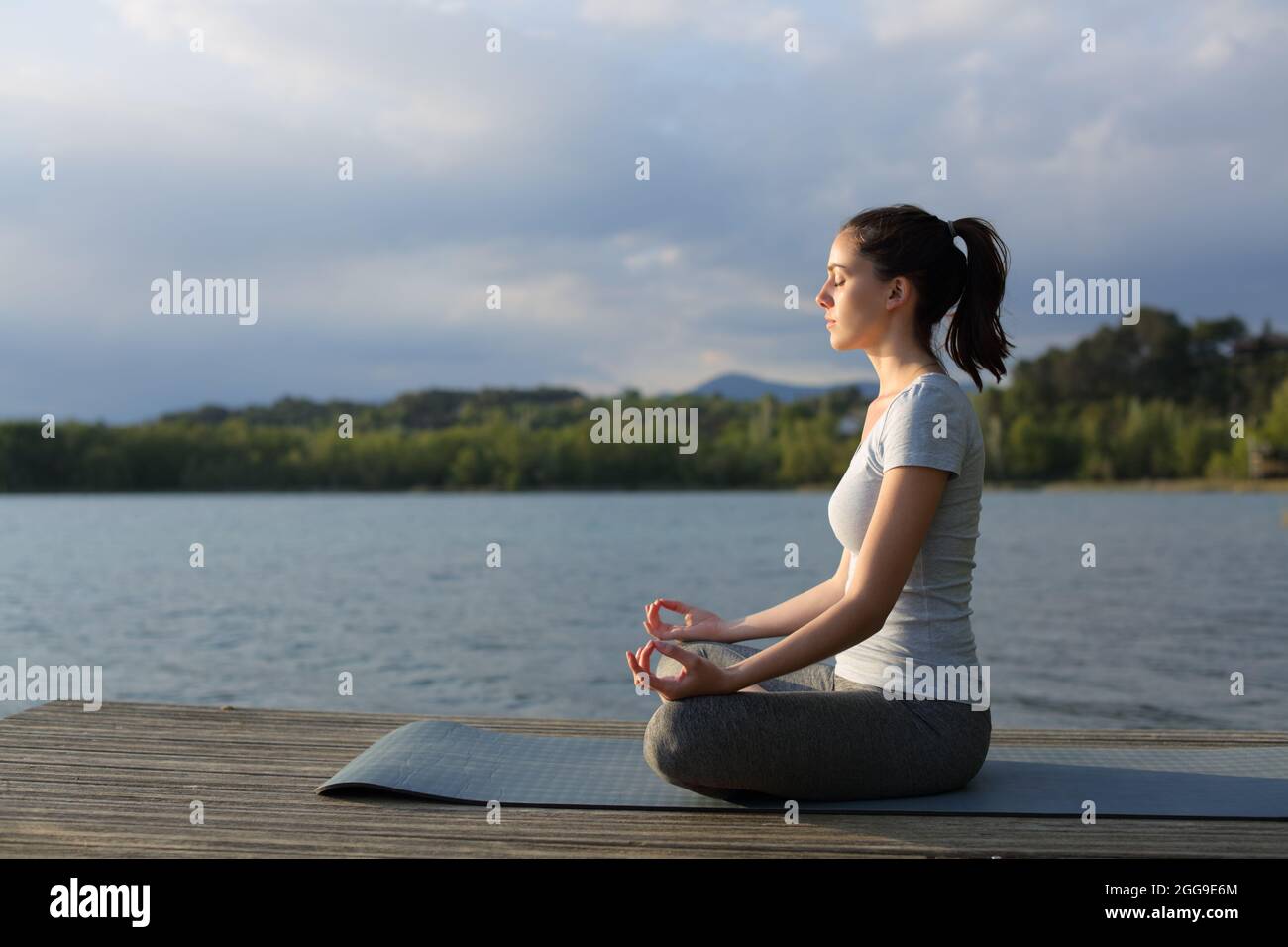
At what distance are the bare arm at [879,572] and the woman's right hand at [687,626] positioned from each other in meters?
0.48

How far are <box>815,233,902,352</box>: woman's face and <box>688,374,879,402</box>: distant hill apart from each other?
30.7m

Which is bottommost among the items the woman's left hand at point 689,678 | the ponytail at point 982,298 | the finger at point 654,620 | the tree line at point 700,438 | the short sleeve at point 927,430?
the woman's left hand at point 689,678

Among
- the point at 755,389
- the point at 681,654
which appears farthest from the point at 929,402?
the point at 755,389

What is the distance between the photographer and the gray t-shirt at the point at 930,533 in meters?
2.28

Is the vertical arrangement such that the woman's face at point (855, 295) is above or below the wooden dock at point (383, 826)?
above

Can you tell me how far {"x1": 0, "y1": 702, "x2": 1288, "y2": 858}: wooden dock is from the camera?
2246 millimetres

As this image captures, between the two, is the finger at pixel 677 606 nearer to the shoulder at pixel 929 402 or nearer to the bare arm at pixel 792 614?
the bare arm at pixel 792 614

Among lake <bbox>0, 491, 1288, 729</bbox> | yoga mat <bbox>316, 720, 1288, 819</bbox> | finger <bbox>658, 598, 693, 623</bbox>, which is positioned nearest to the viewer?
yoga mat <bbox>316, 720, 1288, 819</bbox>

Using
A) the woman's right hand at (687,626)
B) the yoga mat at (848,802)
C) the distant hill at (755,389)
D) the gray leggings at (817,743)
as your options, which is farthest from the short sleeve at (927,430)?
the distant hill at (755,389)

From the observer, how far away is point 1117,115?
28578 millimetres

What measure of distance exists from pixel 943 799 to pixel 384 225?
1490 inches

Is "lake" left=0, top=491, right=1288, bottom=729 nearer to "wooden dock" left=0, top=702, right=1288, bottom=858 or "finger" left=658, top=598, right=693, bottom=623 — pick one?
"finger" left=658, top=598, right=693, bottom=623

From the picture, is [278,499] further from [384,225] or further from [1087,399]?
[1087,399]


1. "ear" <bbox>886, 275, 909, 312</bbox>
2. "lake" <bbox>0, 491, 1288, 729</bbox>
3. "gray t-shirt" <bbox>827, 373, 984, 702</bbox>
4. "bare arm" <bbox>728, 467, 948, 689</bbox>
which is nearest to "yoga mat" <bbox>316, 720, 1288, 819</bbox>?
"gray t-shirt" <bbox>827, 373, 984, 702</bbox>
